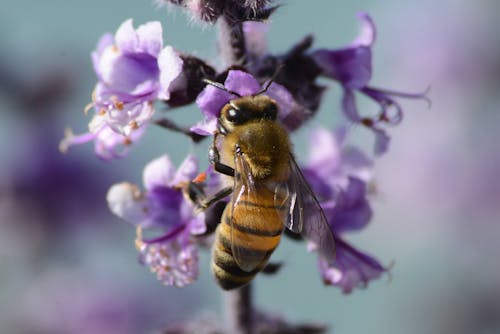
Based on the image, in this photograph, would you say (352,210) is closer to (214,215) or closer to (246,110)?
(214,215)

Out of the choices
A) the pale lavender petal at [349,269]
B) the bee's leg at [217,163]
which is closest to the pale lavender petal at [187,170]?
the bee's leg at [217,163]

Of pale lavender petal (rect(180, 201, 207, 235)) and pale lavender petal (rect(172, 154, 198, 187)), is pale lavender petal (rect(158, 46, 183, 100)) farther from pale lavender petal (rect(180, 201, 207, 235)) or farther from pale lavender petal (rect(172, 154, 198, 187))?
pale lavender petal (rect(180, 201, 207, 235))

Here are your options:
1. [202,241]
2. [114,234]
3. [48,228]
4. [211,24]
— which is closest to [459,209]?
[114,234]

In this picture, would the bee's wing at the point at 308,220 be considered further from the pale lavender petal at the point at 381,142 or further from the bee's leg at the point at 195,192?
the pale lavender petal at the point at 381,142

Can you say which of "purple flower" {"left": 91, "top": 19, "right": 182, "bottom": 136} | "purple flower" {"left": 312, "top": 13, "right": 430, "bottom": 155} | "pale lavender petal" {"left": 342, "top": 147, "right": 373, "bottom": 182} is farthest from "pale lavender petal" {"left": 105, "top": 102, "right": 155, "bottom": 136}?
"pale lavender petal" {"left": 342, "top": 147, "right": 373, "bottom": 182}

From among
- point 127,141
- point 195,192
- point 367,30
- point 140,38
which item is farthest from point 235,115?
point 367,30

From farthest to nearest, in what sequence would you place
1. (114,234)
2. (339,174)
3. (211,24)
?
(114,234)
(339,174)
(211,24)

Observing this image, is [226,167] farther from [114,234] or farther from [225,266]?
[114,234]
